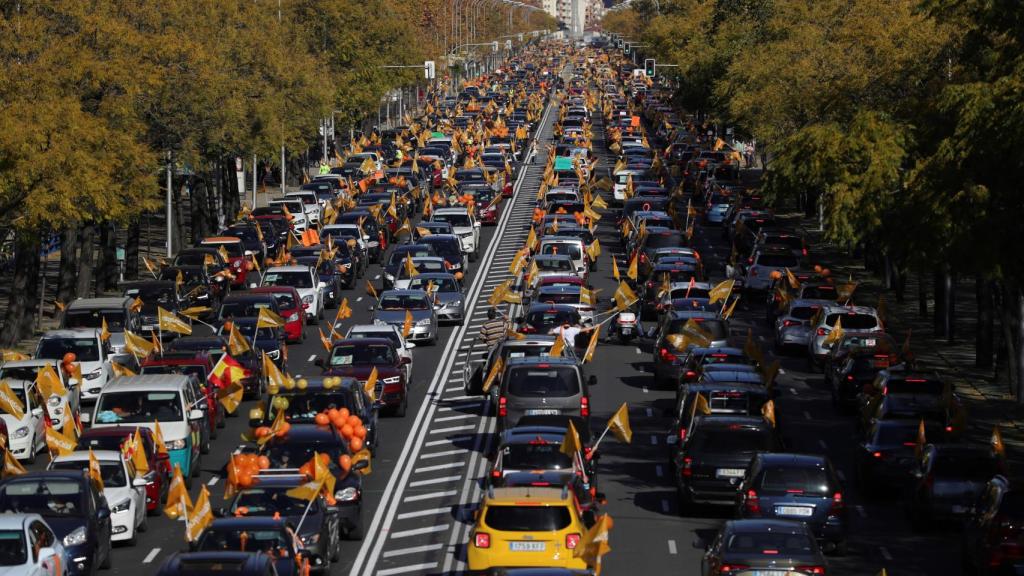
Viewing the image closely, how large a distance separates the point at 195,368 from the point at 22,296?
15566 mm

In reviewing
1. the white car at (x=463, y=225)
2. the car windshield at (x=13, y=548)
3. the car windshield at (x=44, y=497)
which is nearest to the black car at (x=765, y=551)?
the car windshield at (x=13, y=548)

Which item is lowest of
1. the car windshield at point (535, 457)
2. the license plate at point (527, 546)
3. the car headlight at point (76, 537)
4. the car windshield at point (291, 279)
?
the car windshield at point (291, 279)

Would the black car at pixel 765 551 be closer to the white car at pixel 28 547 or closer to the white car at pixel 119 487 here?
the white car at pixel 28 547

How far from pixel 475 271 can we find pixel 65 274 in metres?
13.5

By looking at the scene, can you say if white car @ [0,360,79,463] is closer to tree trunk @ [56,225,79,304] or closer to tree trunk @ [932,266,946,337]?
tree trunk @ [56,225,79,304]

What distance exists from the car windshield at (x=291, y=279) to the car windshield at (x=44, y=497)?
2678cm

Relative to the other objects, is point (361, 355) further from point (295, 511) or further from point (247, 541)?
point (247, 541)

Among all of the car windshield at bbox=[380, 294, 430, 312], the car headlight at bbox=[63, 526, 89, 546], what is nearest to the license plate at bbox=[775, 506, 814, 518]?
the car headlight at bbox=[63, 526, 89, 546]

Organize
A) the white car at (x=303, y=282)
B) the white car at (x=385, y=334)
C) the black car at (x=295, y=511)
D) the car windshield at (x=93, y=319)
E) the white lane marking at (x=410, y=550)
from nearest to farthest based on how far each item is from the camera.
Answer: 1. the black car at (x=295, y=511)
2. the white lane marking at (x=410, y=550)
3. the white car at (x=385, y=334)
4. the car windshield at (x=93, y=319)
5. the white car at (x=303, y=282)

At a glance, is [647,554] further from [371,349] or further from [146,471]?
[371,349]

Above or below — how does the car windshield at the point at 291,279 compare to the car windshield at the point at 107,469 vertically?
below

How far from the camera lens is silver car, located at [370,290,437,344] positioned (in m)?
48.1

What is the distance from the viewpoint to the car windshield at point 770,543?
22.4m

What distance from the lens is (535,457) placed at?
2850 cm
